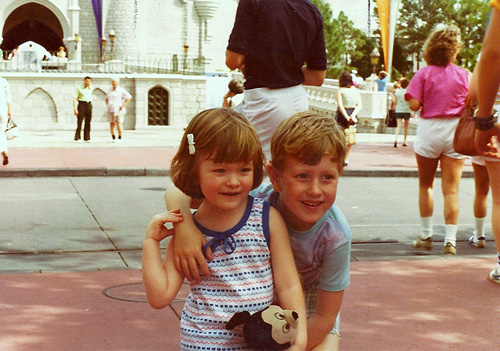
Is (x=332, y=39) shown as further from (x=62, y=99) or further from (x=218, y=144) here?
(x=218, y=144)

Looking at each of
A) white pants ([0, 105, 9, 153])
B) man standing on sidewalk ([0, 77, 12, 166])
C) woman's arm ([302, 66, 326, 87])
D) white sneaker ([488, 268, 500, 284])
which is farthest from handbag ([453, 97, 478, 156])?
white pants ([0, 105, 9, 153])

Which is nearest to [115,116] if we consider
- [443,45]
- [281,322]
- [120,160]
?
[120,160]

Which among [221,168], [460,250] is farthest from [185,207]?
[460,250]

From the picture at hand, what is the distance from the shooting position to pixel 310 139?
2.65m

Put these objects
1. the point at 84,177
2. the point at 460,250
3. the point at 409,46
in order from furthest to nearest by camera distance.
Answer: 1. the point at 409,46
2. the point at 84,177
3. the point at 460,250

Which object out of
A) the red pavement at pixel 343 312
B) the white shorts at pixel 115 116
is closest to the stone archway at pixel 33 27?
the white shorts at pixel 115 116

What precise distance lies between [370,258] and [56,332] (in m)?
2.91

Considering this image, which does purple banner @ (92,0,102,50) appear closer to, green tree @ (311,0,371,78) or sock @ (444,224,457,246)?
green tree @ (311,0,371,78)

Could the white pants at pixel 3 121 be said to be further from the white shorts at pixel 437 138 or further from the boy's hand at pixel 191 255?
the boy's hand at pixel 191 255

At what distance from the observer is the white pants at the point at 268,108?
17.3 ft

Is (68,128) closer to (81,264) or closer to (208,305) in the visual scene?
(81,264)

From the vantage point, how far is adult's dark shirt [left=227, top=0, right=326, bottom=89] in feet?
Answer: 16.8

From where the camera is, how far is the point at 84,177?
42.9ft

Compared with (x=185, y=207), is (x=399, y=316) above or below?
below
